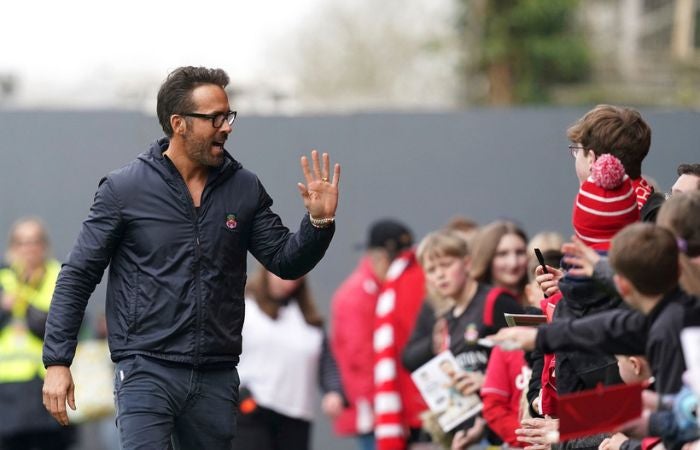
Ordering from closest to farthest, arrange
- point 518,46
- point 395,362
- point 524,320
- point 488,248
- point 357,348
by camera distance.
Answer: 1. point 524,320
2. point 488,248
3. point 395,362
4. point 357,348
5. point 518,46

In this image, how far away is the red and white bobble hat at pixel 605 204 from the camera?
5.21 m

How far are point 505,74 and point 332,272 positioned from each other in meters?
14.7

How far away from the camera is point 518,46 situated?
90.2ft

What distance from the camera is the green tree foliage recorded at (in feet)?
89.1

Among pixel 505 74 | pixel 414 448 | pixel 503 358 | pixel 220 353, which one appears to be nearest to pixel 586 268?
pixel 220 353

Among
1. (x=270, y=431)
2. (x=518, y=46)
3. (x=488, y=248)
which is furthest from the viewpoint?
(x=518, y=46)

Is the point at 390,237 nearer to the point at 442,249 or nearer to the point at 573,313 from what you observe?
the point at 442,249

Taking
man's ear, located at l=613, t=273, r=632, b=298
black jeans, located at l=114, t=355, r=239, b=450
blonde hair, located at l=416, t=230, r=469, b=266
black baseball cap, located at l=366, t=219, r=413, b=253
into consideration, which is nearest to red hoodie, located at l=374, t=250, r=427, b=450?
black baseball cap, located at l=366, t=219, r=413, b=253

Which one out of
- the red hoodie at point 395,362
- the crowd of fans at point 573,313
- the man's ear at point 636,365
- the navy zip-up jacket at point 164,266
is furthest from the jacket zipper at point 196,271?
the red hoodie at point 395,362

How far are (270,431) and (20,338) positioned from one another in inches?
80.1

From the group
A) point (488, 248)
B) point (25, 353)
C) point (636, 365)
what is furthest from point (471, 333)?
point (25, 353)

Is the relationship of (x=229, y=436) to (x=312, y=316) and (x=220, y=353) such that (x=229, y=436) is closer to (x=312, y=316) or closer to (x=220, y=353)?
(x=220, y=353)

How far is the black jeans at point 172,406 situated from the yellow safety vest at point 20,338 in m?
4.27

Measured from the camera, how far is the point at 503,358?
24.1 ft
